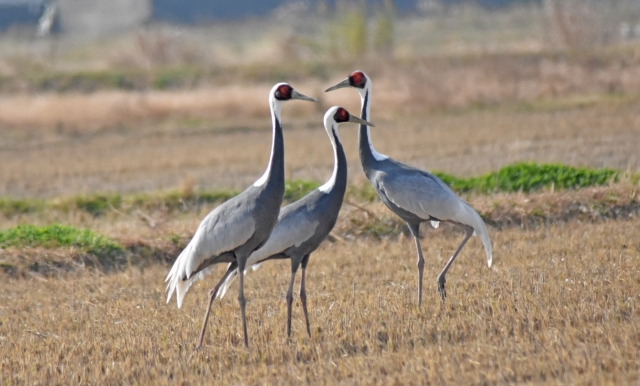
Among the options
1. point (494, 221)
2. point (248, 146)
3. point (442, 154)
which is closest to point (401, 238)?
point (494, 221)

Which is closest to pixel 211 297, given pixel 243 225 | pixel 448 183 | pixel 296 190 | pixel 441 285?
pixel 243 225

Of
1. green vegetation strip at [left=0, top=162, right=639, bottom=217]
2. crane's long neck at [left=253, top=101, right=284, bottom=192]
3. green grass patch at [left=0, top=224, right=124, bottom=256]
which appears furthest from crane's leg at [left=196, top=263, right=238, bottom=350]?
green vegetation strip at [left=0, top=162, right=639, bottom=217]

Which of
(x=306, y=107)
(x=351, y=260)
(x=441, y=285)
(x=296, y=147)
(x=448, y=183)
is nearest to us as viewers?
(x=441, y=285)

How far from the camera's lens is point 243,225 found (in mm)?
6309

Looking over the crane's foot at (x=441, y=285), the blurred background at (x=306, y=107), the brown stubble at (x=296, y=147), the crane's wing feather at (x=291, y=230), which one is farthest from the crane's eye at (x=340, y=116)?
the blurred background at (x=306, y=107)

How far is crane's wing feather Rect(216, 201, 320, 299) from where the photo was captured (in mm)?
6637

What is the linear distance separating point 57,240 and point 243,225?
4.07 meters

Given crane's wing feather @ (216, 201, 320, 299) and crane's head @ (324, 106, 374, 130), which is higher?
crane's head @ (324, 106, 374, 130)

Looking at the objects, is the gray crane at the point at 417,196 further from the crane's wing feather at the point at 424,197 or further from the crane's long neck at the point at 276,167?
the crane's long neck at the point at 276,167

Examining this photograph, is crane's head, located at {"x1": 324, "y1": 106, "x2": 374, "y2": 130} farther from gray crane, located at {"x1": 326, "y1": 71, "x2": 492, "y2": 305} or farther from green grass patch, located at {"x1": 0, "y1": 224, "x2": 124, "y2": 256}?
green grass patch, located at {"x1": 0, "y1": 224, "x2": 124, "y2": 256}

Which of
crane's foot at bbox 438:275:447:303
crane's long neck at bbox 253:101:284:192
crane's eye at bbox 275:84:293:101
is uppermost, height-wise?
crane's eye at bbox 275:84:293:101

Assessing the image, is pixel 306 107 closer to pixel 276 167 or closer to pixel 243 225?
pixel 276 167

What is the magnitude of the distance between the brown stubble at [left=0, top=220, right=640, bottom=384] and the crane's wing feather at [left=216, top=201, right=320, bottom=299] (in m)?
0.59

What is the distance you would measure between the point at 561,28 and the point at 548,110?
13.5 metres
